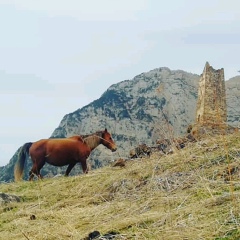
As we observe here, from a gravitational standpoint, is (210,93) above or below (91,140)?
above

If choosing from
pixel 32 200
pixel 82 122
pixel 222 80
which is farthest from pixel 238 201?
pixel 82 122

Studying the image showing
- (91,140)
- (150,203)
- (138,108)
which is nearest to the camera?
(150,203)

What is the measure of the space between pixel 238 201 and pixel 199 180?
1.45 meters

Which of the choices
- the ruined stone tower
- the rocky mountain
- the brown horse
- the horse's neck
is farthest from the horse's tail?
the rocky mountain

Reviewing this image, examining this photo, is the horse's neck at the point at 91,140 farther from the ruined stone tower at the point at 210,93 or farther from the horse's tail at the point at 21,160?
the ruined stone tower at the point at 210,93

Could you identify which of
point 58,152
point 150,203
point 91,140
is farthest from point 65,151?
point 150,203

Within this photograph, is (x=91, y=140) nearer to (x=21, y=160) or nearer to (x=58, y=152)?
(x=58, y=152)

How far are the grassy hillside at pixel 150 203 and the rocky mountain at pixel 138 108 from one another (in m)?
21.8

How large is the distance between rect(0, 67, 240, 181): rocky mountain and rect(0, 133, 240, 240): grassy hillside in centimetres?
2177

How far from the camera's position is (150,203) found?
5.79 meters

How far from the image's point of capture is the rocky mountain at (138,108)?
31750 mm

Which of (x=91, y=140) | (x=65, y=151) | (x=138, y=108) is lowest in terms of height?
(x=65, y=151)

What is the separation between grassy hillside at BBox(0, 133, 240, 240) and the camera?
457cm

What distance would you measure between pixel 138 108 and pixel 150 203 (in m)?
28.2
